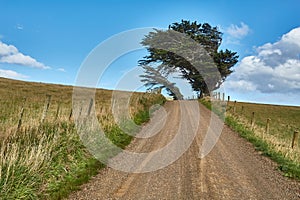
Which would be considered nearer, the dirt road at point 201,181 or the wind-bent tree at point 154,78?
the dirt road at point 201,181

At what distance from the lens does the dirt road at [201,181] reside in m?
6.29

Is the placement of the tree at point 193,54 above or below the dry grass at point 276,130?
above

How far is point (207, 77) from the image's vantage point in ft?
131

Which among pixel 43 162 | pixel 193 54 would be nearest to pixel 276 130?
pixel 193 54

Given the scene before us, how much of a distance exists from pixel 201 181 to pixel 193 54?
34829 mm

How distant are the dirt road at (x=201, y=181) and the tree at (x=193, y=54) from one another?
30531 mm

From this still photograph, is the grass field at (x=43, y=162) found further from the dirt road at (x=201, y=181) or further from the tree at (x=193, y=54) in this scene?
the tree at (x=193, y=54)

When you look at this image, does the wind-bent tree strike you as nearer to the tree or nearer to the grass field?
the tree

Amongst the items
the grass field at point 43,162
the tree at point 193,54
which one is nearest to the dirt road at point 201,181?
the grass field at point 43,162

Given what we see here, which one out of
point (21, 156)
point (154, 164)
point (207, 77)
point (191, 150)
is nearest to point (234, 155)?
point (191, 150)

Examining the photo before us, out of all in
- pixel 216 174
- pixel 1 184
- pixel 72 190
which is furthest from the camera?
pixel 216 174

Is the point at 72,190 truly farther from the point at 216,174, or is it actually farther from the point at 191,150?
the point at 191,150

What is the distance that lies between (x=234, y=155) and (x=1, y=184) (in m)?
7.79

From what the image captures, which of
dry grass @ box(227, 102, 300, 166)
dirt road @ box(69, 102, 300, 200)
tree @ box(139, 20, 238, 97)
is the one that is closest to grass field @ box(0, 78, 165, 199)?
dirt road @ box(69, 102, 300, 200)
